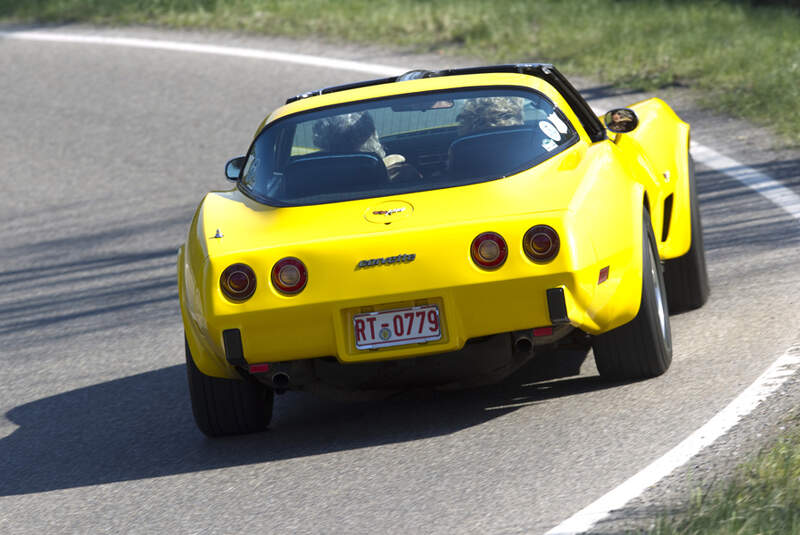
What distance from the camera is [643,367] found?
5641mm

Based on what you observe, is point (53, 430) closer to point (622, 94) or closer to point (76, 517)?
point (76, 517)

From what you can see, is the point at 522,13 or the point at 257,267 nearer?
the point at 257,267

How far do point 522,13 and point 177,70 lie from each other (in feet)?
13.2

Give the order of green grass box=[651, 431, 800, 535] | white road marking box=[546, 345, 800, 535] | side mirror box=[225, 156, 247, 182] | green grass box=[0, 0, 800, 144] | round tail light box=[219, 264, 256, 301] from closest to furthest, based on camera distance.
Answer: green grass box=[651, 431, 800, 535] < white road marking box=[546, 345, 800, 535] < round tail light box=[219, 264, 256, 301] < side mirror box=[225, 156, 247, 182] < green grass box=[0, 0, 800, 144]

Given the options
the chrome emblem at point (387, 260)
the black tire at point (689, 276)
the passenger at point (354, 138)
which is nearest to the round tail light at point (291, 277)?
the chrome emblem at point (387, 260)

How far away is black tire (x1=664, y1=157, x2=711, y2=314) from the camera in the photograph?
677 cm

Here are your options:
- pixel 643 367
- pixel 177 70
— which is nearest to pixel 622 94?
pixel 177 70

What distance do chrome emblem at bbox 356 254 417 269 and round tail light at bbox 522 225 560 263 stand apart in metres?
0.42

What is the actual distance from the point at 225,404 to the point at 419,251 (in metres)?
1.21

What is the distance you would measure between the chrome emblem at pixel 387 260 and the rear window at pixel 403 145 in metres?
0.53

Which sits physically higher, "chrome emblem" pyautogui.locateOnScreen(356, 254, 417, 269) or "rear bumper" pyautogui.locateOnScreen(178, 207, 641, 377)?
"chrome emblem" pyautogui.locateOnScreen(356, 254, 417, 269)

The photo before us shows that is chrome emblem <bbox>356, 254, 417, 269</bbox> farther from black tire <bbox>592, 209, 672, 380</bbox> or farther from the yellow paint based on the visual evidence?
black tire <bbox>592, 209, 672, 380</bbox>

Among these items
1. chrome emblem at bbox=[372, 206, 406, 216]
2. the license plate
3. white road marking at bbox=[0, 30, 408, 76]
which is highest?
chrome emblem at bbox=[372, 206, 406, 216]

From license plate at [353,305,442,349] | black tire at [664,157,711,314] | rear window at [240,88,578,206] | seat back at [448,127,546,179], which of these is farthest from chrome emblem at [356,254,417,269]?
black tire at [664,157,711,314]
